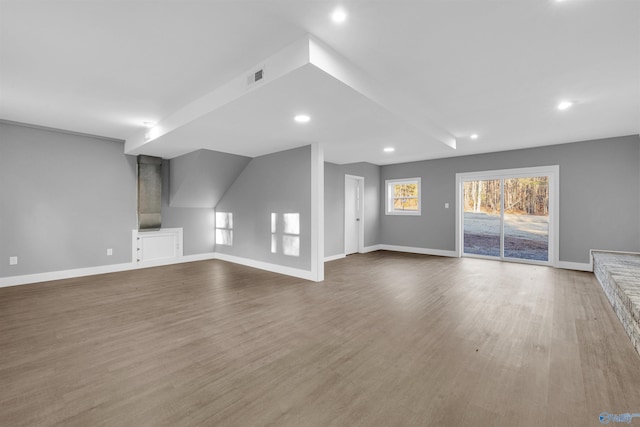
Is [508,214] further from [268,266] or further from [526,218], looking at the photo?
[268,266]

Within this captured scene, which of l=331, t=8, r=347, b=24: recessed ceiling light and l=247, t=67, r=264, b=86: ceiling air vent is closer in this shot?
l=331, t=8, r=347, b=24: recessed ceiling light

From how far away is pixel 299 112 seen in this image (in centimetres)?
322

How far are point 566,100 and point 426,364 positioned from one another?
3.61 meters

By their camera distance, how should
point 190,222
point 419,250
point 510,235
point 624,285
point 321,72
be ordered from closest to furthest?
1. point 321,72
2. point 624,285
3. point 510,235
4. point 190,222
5. point 419,250

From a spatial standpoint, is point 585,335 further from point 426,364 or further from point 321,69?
point 321,69

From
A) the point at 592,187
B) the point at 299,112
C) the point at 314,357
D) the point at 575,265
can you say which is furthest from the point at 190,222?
the point at 592,187

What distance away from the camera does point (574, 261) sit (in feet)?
18.0

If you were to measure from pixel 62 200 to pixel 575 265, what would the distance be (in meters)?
9.70

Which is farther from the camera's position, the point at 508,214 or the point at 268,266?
the point at 508,214

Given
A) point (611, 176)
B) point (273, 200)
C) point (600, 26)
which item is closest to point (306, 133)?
point (273, 200)

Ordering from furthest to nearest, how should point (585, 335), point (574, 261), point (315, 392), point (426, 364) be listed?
1. point (574, 261)
2. point (585, 335)
3. point (426, 364)
4. point (315, 392)

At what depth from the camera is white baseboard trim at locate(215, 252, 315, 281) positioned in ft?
16.0

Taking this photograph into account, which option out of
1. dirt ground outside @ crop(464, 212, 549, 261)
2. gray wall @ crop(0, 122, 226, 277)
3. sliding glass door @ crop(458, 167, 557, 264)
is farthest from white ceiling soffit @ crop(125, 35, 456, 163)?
dirt ground outside @ crop(464, 212, 549, 261)

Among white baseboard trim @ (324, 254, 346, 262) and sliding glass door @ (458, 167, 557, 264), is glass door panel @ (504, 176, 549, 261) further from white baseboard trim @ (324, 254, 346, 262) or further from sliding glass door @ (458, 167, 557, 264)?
white baseboard trim @ (324, 254, 346, 262)
